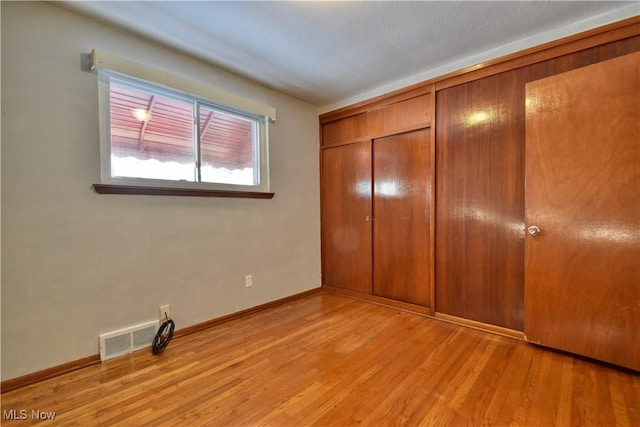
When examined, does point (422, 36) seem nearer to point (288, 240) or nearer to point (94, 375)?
point (288, 240)

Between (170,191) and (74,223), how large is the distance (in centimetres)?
63

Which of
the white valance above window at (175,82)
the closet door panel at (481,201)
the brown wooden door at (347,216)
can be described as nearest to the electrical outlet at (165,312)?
the white valance above window at (175,82)

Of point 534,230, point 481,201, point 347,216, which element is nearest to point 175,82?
point 347,216

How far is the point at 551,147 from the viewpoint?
6.44 feet

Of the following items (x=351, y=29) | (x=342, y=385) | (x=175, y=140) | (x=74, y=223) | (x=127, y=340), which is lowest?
(x=342, y=385)

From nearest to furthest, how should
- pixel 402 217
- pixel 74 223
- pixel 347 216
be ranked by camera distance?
1. pixel 74 223
2. pixel 402 217
3. pixel 347 216

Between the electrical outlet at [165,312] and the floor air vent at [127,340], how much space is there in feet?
0.16

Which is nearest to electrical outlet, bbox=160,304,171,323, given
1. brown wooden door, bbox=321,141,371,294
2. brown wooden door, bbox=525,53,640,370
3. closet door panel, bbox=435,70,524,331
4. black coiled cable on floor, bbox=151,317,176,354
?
black coiled cable on floor, bbox=151,317,176,354

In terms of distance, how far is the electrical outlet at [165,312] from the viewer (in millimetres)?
2213

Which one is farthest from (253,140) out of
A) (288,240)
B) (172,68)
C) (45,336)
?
(45,336)

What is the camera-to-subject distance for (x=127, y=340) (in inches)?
79.8

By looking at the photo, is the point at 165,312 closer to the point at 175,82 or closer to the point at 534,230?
the point at 175,82

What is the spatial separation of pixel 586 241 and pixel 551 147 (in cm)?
66

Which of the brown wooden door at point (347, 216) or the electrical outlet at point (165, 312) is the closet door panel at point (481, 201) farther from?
the electrical outlet at point (165, 312)
